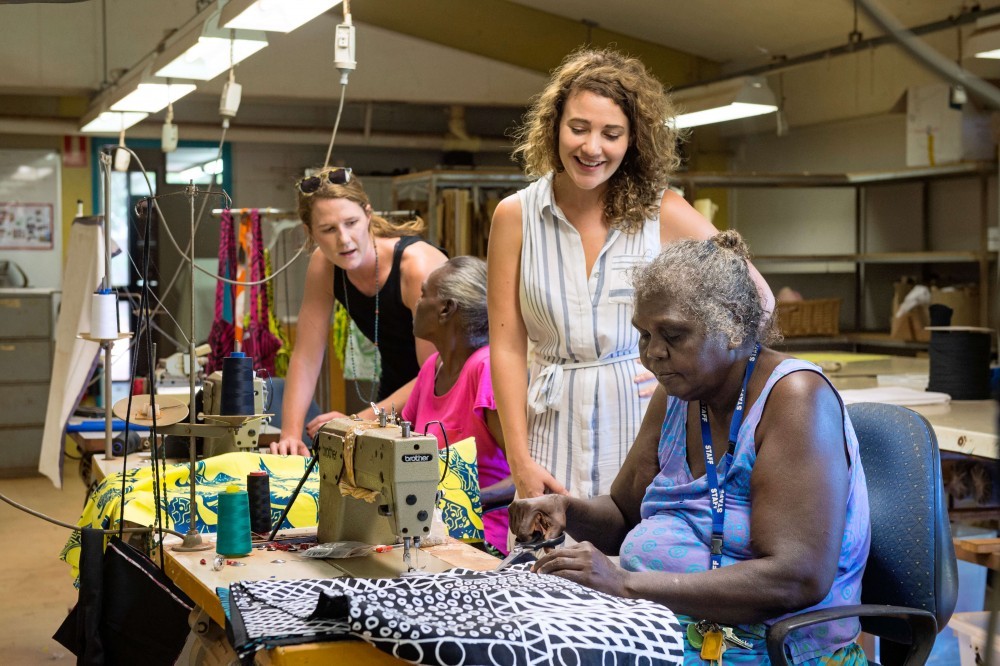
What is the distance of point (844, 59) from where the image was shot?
832cm

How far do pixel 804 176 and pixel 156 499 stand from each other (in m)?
5.97

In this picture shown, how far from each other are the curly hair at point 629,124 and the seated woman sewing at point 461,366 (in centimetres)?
61

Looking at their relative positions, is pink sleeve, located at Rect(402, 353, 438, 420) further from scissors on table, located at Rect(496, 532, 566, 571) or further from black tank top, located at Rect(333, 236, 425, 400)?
scissors on table, located at Rect(496, 532, 566, 571)

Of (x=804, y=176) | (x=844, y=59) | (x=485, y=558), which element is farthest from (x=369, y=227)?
(x=844, y=59)

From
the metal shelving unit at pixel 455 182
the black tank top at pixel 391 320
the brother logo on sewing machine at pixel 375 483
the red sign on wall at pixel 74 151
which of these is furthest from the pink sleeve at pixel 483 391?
the red sign on wall at pixel 74 151

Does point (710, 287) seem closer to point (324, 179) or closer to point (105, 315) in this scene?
point (105, 315)

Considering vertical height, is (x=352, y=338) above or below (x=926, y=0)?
below

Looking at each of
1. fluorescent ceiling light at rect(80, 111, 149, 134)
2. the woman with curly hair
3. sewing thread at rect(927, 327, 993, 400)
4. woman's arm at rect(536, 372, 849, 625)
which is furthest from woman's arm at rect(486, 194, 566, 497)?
fluorescent ceiling light at rect(80, 111, 149, 134)

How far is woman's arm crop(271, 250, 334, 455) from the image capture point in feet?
10.8

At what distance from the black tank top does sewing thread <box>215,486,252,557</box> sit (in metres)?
1.50

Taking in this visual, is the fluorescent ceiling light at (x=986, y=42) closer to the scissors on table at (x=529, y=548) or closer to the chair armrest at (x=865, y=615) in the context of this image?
the chair armrest at (x=865, y=615)

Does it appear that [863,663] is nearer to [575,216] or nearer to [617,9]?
[575,216]

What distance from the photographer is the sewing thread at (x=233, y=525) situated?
187 centimetres

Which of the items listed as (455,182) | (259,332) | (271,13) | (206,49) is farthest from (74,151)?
(271,13)
